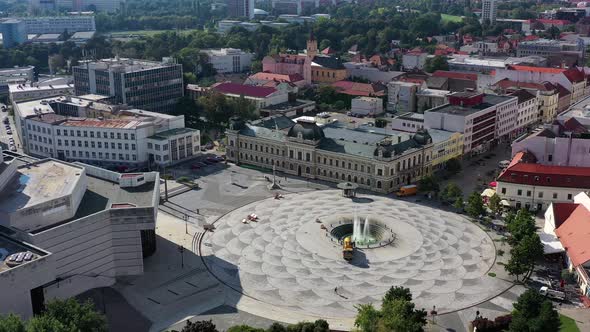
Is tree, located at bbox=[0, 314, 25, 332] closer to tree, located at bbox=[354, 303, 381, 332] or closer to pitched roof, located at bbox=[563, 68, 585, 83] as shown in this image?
tree, located at bbox=[354, 303, 381, 332]

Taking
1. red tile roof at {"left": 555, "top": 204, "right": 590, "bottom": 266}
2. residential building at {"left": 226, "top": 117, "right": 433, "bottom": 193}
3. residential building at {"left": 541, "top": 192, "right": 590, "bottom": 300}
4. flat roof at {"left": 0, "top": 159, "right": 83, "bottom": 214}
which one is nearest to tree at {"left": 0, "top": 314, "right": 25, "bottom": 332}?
flat roof at {"left": 0, "top": 159, "right": 83, "bottom": 214}

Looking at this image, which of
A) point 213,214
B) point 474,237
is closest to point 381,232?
point 474,237

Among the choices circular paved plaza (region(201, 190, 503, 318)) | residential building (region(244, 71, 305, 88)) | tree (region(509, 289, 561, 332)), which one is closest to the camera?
tree (region(509, 289, 561, 332))

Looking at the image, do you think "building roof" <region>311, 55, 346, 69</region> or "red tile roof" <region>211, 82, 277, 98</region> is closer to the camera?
"red tile roof" <region>211, 82, 277, 98</region>

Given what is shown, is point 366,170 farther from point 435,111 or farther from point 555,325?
point 555,325

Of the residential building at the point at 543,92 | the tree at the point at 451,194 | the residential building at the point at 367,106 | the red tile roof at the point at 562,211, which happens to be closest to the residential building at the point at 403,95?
the residential building at the point at 367,106

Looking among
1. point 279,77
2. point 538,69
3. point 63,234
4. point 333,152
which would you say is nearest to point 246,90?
point 279,77

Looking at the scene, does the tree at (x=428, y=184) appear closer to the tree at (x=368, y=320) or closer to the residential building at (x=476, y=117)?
the residential building at (x=476, y=117)
